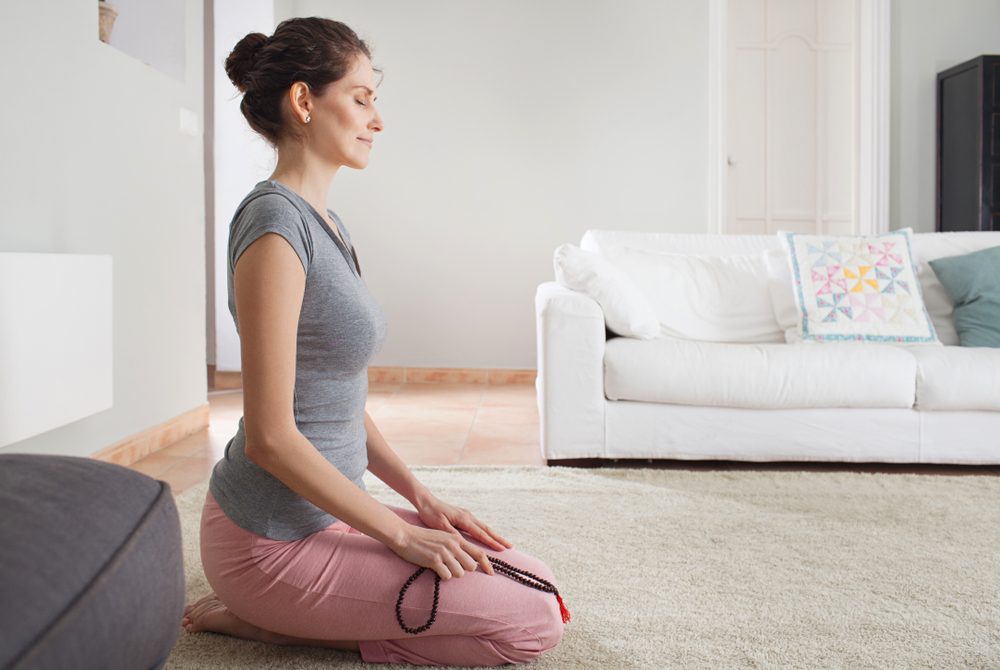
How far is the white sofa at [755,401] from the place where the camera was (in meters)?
2.93

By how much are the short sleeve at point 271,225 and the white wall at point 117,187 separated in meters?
1.35

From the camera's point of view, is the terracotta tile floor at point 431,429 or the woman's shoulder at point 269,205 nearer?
the woman's shoulder at point 269,205

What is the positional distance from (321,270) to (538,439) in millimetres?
2389

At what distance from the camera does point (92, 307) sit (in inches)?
98.8

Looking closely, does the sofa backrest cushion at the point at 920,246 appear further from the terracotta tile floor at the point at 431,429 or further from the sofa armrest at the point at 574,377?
the terracotta tile floor at the point at 431,429

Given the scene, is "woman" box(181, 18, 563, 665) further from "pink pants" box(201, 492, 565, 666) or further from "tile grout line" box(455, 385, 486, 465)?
"tile grout line" box(455, 385, 486, 465)

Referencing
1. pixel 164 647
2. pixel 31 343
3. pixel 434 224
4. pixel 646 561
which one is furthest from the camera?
pixel 434 224

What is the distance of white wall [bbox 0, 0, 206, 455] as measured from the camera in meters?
2.37

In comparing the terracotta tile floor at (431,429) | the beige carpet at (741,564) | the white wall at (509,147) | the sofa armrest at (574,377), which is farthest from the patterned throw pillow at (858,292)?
the white wall at (509,147)

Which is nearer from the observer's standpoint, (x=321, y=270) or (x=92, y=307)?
(x=321, y=270)

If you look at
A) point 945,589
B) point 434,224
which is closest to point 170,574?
point 945,589

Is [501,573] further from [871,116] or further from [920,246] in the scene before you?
[871,116]

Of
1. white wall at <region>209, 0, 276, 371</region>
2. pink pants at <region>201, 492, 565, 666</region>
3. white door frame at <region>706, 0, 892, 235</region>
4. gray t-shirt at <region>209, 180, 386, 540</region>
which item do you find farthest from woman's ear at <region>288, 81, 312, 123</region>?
white door frame at <region>706, 0, 892, 235</region>

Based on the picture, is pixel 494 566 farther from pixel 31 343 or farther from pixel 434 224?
pixel 434 224
